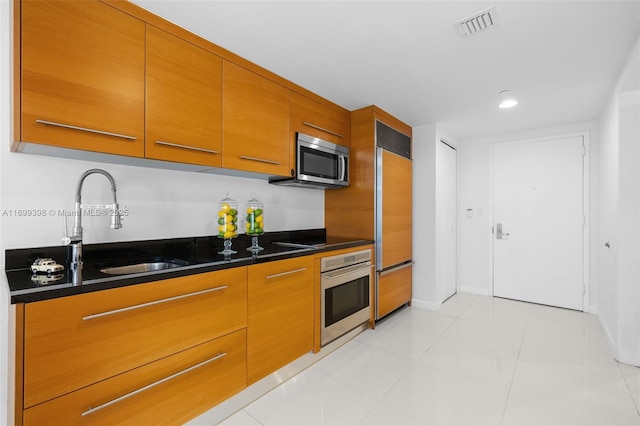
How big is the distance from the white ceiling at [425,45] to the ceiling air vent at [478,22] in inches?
1.3

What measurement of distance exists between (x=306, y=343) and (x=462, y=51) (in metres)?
2.34

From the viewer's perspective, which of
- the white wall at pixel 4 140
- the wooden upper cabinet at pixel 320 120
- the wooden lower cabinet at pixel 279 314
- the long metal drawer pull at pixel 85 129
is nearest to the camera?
the long metal drawer pull at pixel 85 129

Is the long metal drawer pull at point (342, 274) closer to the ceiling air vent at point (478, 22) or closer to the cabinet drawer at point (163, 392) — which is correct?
the cabinet drawer at point (163, 392)

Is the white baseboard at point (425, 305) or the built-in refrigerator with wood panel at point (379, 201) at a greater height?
the built-in refrigerator with wood panel at point (379, 201)

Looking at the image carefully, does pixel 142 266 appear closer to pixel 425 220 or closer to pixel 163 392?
pixel 163 392

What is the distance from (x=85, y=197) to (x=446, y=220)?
3.74m

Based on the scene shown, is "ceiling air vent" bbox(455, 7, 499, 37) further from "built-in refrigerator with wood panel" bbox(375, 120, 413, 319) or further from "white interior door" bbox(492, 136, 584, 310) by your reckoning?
"white interior door" bbox(492, 136, 584, 310)

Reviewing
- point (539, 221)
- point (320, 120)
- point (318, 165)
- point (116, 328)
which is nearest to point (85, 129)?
point (116, 328)

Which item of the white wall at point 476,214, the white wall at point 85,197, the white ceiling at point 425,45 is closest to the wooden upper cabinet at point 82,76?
the white wall at point 85,197

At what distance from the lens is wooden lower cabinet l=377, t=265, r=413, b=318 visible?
10.1ft

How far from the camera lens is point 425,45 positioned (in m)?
1.92

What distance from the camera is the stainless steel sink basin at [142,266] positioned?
171 centimetres

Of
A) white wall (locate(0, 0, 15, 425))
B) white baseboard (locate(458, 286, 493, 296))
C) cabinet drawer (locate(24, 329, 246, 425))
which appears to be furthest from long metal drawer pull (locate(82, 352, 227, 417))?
white baseboard (locate(458, 286, 493, 296))

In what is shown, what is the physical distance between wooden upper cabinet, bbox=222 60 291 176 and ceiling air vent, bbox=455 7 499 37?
1.31 m
